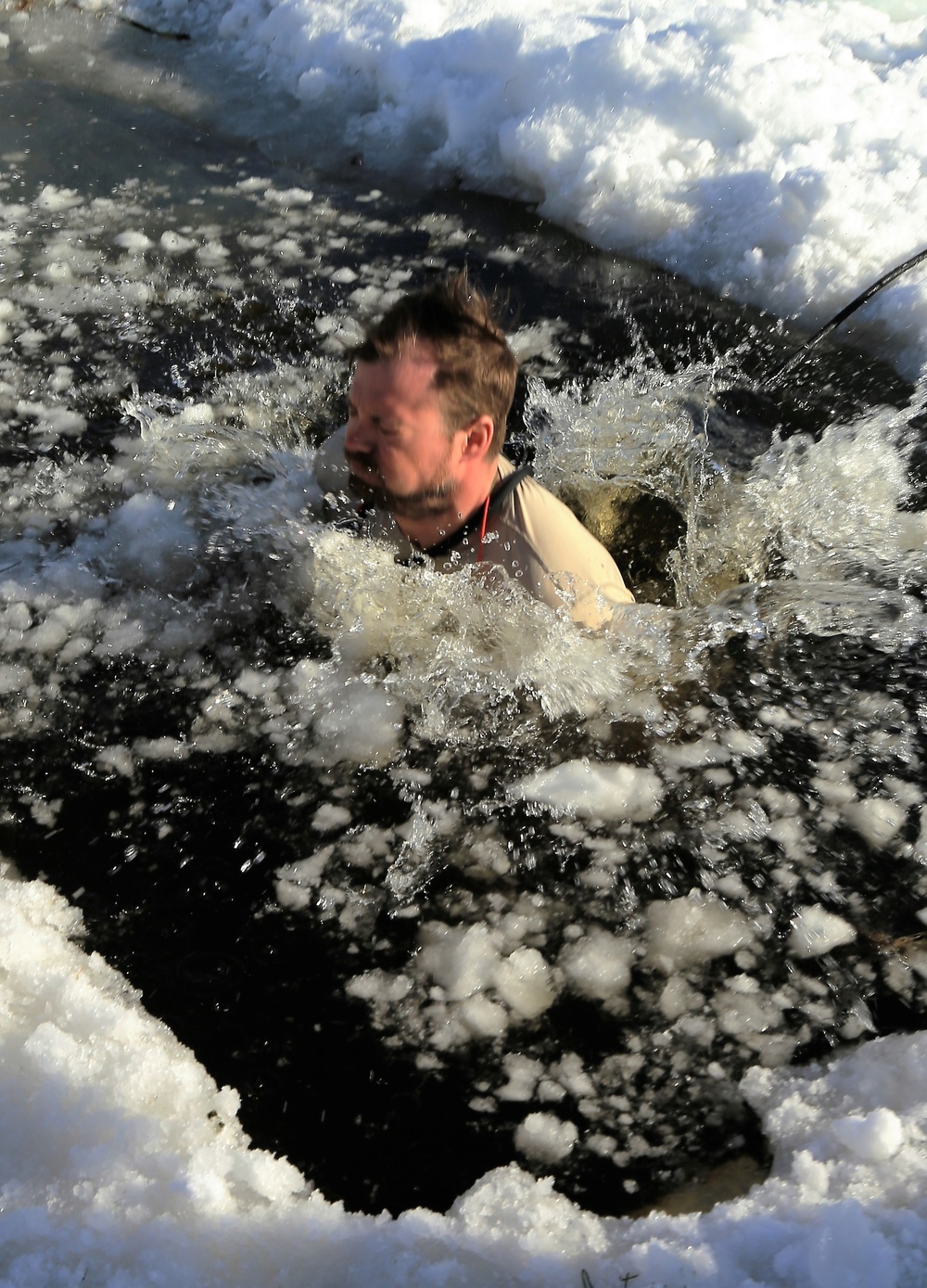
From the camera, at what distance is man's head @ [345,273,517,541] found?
2152mm

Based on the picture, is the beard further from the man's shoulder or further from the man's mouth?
the man's shoulder

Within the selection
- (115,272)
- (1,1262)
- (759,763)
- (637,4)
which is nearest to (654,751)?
(759,763)

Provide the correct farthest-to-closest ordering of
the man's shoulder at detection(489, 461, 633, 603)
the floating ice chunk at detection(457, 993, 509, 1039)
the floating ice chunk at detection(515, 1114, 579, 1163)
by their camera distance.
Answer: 1. the man's shoulder at detection(489, 461, 633, 603)
2. the floating ice chunk at detection(457, 993, 509, 1039)
3. the floating ice chunk at detection(515, 1114, 579, 1163)

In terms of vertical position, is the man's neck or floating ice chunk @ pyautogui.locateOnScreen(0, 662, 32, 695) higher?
the man's neck

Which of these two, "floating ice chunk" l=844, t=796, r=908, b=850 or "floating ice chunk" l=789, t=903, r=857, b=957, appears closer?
"floating ice chunk" l=789, t=903, r=857, b=957

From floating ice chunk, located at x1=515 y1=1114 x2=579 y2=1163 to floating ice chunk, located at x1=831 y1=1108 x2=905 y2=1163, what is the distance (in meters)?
0.42

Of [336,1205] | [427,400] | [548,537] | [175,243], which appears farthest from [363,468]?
[175,243]

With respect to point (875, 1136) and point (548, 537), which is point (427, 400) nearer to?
point (548, 537)

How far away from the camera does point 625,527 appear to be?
2.97 m

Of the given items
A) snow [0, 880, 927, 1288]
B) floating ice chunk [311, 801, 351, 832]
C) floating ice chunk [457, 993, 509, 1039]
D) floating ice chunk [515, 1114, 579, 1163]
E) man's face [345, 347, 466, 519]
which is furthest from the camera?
man's face [345, 347, 466, 519]

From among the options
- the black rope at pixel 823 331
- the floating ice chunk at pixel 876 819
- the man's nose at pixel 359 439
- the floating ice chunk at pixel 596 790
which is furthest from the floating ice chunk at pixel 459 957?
the black rope at pixel 823 331

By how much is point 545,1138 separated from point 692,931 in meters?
0.48

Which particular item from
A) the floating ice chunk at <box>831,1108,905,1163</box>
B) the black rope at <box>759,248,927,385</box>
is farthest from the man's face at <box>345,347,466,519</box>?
the black rope at <box>759,248,927,385</box>

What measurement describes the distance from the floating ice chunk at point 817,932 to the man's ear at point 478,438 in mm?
1223
